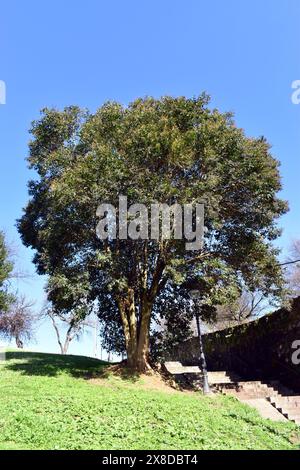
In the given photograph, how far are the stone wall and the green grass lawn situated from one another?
381 cm

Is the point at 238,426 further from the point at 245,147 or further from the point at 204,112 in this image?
the point at 204,112

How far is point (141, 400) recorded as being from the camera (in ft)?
31.8

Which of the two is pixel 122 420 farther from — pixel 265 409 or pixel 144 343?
pixel 265 409

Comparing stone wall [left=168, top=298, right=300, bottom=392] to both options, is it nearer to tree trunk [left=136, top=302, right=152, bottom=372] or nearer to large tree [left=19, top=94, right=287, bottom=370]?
large tree [left=19, top=94, right=287, bottom=370]

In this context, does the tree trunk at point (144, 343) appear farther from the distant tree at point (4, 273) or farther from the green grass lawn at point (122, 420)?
the distant tree at point (4, 273)

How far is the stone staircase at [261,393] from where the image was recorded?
1130 cm

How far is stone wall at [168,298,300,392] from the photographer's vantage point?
46.8 ft

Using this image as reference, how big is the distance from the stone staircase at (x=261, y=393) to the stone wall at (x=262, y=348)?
523mm

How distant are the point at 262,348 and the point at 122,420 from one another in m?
9.49

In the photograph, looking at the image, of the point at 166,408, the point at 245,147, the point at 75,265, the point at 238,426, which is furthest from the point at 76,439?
the point at 245,147

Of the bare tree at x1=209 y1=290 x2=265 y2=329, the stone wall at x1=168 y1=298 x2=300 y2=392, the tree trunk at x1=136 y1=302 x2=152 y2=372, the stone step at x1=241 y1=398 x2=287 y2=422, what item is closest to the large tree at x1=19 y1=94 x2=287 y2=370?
the tree trunk at x1=136 y1=302 x2=152 y2=372

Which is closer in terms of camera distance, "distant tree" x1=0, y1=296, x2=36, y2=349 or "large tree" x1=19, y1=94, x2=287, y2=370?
"large tree" x1=19, y1=94, x2=287, y2=370

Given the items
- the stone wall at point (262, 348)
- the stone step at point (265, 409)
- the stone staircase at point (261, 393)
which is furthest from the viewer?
the stone wall at point (262, 348)

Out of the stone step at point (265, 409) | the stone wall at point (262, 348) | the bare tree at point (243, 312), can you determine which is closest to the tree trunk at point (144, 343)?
the stone step at point (265, 409)
